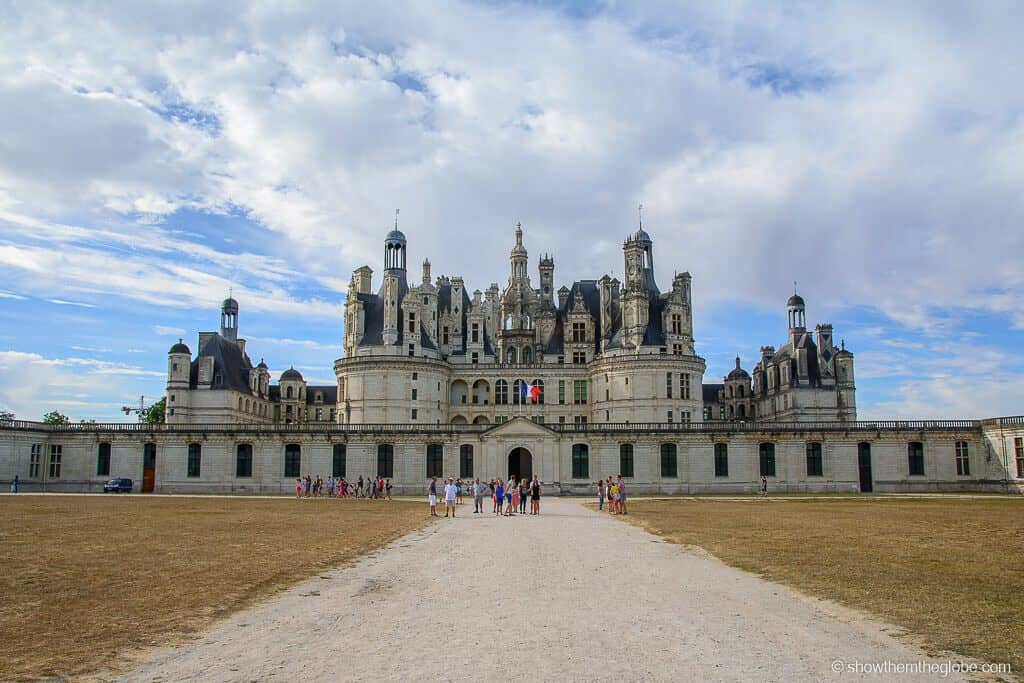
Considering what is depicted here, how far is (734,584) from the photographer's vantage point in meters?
17.2

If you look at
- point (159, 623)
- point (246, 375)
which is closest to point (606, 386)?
point (246, 375)

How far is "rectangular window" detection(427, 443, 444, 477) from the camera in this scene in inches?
2685

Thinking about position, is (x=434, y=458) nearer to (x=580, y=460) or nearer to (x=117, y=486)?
(x=580, y=460)

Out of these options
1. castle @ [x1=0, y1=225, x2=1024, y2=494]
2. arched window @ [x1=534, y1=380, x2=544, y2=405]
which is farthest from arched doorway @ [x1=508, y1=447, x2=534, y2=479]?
arched window @ [x1=534, y1=380, x2=544, y2=405]

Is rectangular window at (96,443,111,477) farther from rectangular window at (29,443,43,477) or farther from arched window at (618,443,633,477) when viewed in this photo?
arched window at (618,443,633,477)

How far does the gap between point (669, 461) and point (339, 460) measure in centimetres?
2720

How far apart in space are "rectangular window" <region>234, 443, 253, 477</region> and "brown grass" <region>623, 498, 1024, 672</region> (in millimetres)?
41108

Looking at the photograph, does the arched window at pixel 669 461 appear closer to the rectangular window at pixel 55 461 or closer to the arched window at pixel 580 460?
the arched window at pixel 580 460

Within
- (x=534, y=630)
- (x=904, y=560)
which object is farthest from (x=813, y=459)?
(x=534, y=630)

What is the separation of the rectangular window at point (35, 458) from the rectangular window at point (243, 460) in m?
16.2

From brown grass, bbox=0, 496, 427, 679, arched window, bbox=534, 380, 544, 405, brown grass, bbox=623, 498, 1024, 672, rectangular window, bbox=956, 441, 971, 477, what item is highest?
arched window, bbox=534, 380, 544, 405

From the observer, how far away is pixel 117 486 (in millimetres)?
66750

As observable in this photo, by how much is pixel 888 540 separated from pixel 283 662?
65.2 ft

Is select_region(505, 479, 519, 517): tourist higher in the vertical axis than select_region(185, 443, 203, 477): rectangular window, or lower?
lower
